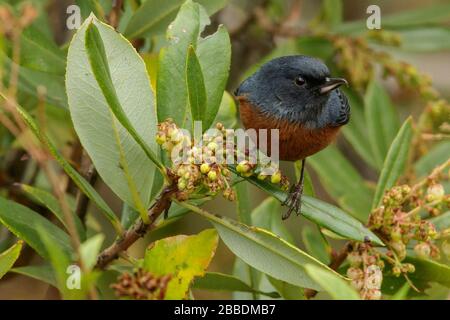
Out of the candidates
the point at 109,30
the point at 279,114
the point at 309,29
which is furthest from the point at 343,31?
the point at 109,30

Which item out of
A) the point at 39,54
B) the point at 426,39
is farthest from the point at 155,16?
the point at 426,39

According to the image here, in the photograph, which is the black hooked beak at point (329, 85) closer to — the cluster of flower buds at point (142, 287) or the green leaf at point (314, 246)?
the green leaf at point (314, 246)

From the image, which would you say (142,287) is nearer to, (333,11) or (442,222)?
(442,222)

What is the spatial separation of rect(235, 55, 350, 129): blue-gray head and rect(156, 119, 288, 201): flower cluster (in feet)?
3.76

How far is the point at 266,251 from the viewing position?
84.2 inches

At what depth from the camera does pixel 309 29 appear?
4109 millimetres

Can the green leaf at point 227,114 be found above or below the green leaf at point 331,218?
above

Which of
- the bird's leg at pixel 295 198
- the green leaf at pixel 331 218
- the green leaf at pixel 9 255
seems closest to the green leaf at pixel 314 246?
the bird's leg at pixel 295 198

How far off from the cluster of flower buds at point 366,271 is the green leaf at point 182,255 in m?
0.42

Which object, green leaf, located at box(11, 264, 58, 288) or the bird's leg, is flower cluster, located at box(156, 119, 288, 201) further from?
green leaf, located at box(11, 264, 58, 288)

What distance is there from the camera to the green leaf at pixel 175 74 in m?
2.30

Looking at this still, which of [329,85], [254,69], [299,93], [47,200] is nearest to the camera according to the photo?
[47,200]

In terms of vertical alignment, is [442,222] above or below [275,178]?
below

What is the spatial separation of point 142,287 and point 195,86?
23.4 inches
